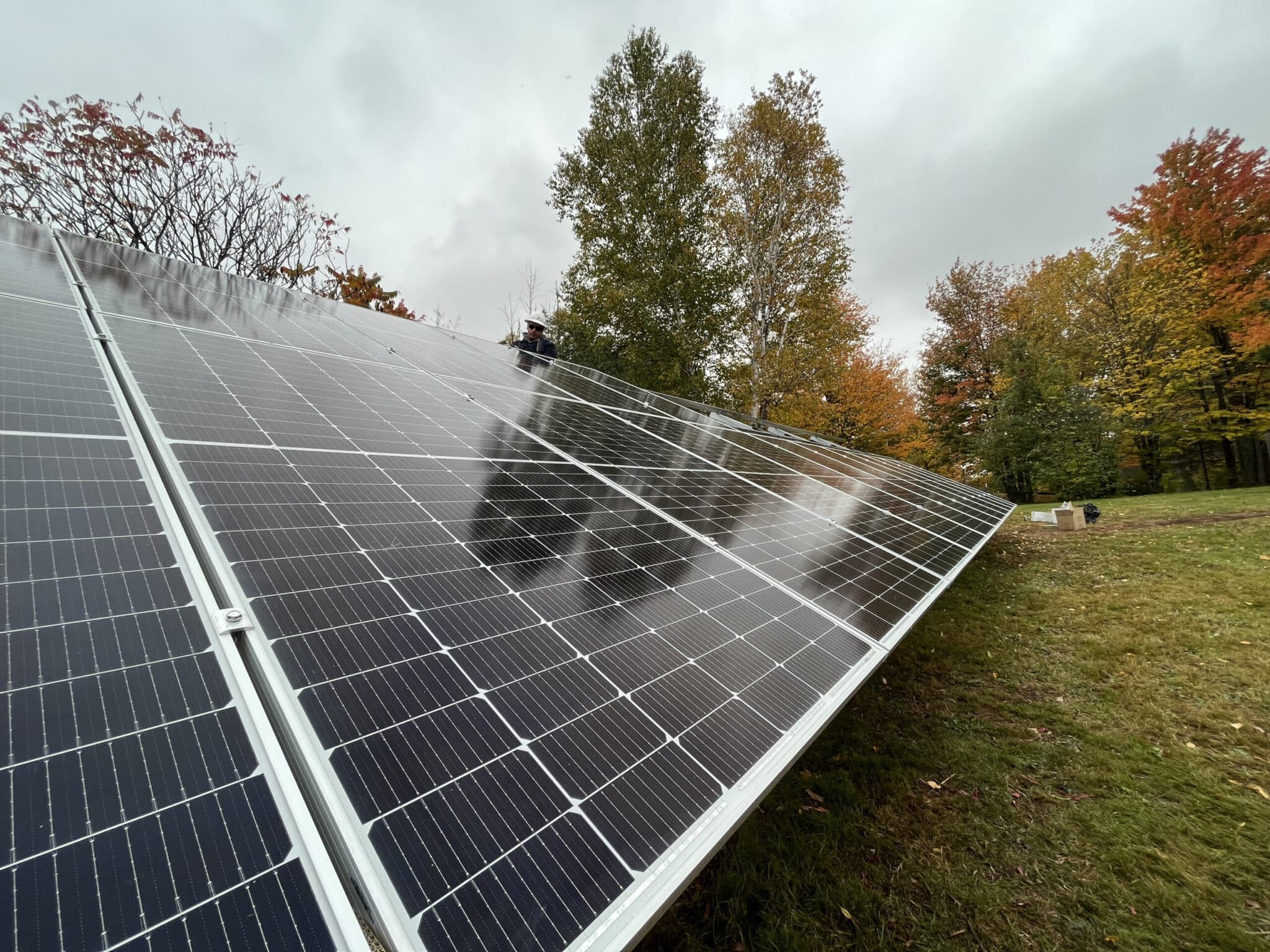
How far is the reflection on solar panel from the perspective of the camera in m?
1.76

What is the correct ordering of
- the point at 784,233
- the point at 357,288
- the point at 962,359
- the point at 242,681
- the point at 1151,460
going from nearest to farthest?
the point at 242,681 → the point at 784,233 → the point at 357,288 → the point at 1151,460 → the point at 962,359

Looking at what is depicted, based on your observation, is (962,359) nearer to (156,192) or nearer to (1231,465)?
(1231,465)

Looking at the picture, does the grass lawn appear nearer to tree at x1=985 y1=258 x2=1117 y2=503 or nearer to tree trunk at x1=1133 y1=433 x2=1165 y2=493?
tree at x1=985 y1=258 x2=1117 y2=503

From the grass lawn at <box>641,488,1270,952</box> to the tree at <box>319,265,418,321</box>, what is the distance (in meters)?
26.2

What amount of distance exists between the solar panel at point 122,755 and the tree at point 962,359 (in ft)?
136

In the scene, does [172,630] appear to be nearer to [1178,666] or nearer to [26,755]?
[26,755]

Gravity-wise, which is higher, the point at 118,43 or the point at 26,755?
the point at 118,43

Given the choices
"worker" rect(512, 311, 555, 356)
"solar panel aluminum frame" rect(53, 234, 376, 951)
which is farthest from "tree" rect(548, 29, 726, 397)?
"solar panel aluminum frame" rect(53, 234, 376, 951)

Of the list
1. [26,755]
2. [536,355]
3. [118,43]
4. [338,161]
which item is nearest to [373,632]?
[26,755]

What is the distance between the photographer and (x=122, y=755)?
5.48 feet

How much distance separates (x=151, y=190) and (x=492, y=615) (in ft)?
93.3

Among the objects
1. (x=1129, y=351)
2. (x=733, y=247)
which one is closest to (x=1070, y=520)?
(x=733, y=247)

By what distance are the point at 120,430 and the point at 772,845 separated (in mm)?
5891

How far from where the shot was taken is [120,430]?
3443mm
